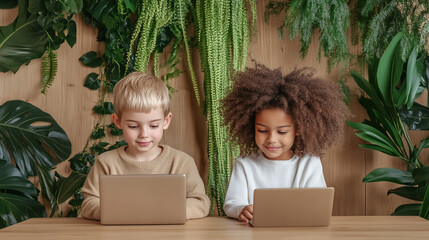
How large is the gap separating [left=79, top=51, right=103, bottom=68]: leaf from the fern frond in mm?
138

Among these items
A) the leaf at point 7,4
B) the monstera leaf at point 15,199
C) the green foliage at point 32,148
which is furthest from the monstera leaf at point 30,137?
the leaf at point 7,4

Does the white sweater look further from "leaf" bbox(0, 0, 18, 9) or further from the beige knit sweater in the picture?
"leaf" bbox(0, 0, 18, 9)

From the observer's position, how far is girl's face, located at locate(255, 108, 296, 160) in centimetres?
182

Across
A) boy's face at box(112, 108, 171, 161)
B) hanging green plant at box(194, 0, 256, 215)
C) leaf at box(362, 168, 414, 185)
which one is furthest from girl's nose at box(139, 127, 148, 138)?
leaf at box(362, 168, 414, 185)

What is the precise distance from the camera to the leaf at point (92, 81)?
256 cm

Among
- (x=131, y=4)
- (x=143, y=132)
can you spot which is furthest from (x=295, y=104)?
(x=131, y=4)

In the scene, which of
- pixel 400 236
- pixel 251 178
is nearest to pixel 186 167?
pixel 251 178

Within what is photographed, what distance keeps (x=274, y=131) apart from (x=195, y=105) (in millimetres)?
871

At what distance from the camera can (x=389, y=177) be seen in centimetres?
238

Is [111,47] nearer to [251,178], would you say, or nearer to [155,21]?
[155,21]

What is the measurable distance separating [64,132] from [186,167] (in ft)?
3.02

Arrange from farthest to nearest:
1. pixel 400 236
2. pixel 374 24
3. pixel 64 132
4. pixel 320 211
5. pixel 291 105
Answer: pixel 64 132 < pixel 374 24 < pixel 291 105 < pixel 320 211 < pixel 400 236

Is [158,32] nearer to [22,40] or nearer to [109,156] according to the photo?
[22,40]

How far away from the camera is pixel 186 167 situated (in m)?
1.93
